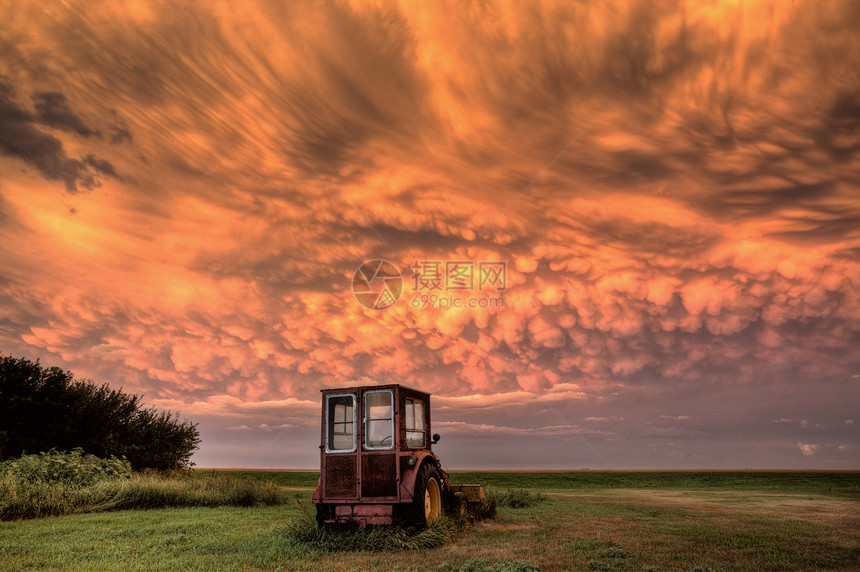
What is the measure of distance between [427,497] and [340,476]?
2.01 m

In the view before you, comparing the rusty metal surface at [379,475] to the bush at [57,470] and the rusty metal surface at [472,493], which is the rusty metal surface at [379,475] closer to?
the rusty metal surface at [472,493]

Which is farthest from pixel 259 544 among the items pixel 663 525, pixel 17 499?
pixel 663 525

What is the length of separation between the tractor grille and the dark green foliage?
55.9ft

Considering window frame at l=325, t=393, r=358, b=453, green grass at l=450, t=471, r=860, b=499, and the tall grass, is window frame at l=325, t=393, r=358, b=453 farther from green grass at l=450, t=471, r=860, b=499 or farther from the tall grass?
green grass at l=450, t=471, r=860, b=499

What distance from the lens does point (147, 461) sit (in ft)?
96.8

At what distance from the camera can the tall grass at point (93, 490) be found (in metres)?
15.8

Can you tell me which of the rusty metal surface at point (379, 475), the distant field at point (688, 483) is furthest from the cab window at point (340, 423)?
the distant field at point (688, 483)

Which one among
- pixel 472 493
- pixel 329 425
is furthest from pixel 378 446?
pixel 472 493

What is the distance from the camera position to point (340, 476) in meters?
11.9

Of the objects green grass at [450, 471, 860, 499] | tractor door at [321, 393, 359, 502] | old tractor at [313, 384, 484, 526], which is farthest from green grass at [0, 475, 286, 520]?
green grass at [450, 471, 860, 499]

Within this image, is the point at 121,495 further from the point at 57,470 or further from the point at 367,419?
the point at 367,419

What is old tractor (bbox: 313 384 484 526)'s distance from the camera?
1150cm

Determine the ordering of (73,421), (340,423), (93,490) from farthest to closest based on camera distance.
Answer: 1. (73,421)
2. (93,490)
3. (340,423)

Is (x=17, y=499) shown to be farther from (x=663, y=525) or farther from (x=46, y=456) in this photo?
(x=663, y=525)
